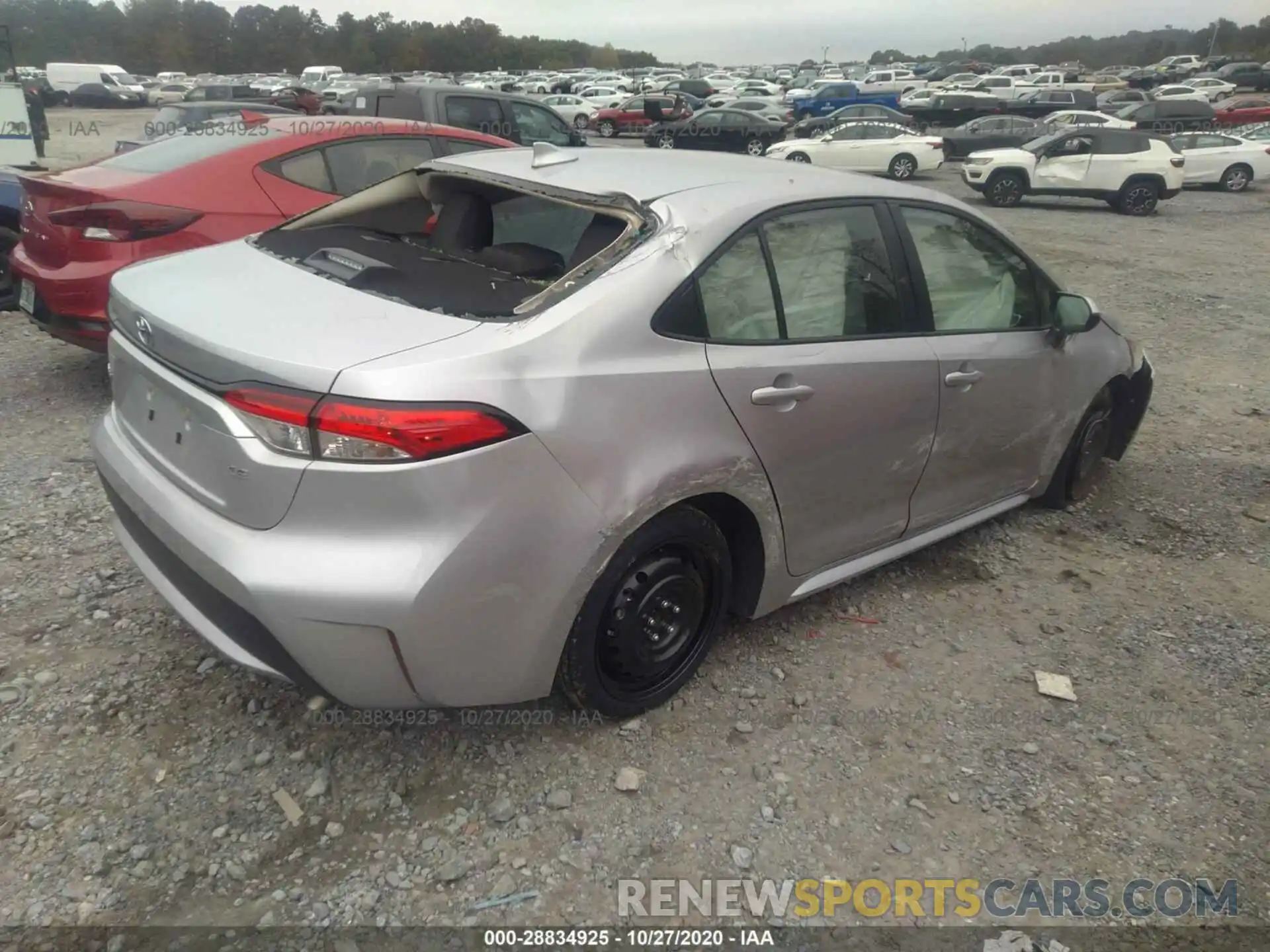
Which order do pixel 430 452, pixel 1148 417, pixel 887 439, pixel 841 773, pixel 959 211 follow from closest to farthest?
pixel 430 452, pixel 841 773, pixel 887 439, pixel 959 211, pixel 1148 417

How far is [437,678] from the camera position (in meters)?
2.11

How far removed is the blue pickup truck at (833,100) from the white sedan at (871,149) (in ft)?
45.8

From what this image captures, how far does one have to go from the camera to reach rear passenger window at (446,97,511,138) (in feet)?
30.2

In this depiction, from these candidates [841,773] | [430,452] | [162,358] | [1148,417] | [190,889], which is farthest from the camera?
[1148,417]

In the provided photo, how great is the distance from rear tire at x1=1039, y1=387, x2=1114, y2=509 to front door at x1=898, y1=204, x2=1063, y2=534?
390 mm

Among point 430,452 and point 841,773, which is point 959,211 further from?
point 430,452

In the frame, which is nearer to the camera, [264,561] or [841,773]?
[264,561]

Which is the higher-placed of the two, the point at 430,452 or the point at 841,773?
the point at 430,452

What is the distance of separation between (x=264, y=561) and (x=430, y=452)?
47 cm

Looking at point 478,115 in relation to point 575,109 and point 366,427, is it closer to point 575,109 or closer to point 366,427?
point 366,427

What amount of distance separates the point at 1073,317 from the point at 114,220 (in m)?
4.46

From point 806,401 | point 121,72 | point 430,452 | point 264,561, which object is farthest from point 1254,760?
point 121,72

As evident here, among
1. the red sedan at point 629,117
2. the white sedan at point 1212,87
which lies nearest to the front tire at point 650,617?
the red sedan at point 629,117

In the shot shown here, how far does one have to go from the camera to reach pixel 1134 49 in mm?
90250
